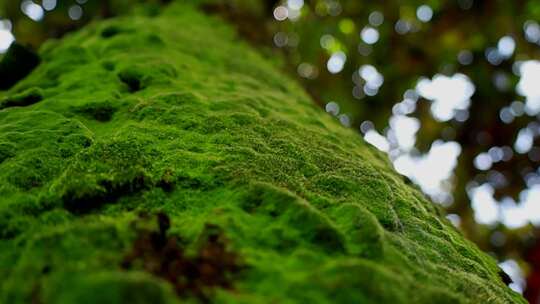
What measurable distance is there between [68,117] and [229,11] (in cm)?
226

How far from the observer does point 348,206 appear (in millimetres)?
1106

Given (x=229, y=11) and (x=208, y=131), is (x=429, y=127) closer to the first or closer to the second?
(x=229, y=11)

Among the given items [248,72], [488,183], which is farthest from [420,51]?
[248,72]

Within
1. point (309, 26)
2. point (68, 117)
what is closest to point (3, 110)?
point (68, 117)

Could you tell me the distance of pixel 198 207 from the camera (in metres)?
1.09

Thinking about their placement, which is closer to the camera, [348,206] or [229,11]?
[348,206]

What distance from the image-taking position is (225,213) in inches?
40.3

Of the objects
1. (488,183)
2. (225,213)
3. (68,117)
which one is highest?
(488,183)

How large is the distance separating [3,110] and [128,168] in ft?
2.31

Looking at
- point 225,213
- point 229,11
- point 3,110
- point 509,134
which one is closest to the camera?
point 225,213

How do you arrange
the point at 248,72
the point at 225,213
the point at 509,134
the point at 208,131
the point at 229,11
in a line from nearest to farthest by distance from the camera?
1. the point at 225,213
2. the point at 208,131
3. the point at 248,72
4. the point at 229,11
5. the point at 509,134

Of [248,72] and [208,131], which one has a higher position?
[248,72]

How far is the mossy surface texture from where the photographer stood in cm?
82

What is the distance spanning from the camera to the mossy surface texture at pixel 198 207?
823 millimetres
